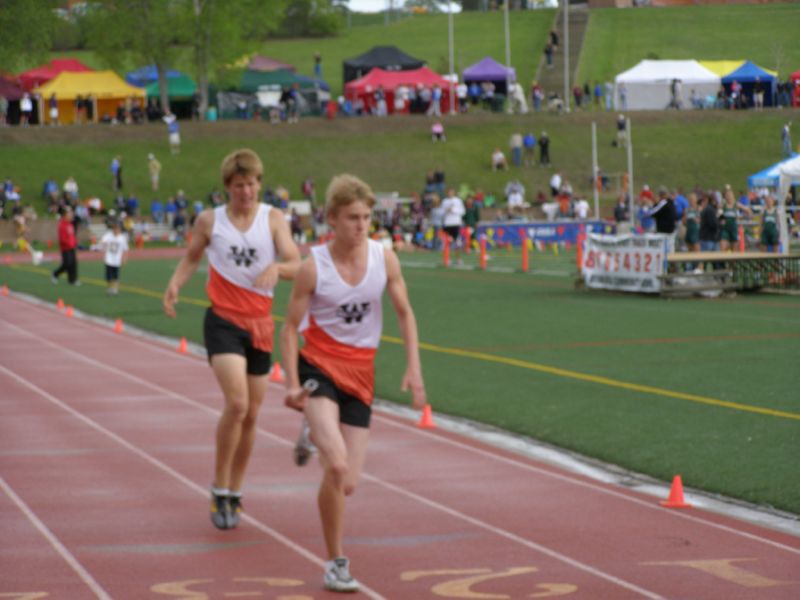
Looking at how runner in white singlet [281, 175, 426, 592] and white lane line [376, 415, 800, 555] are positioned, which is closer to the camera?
runner in white singlet [281, 175, 426, 592]

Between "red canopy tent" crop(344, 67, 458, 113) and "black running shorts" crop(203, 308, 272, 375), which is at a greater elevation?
"red canopy tent" crop(344, 67, 458, 113)

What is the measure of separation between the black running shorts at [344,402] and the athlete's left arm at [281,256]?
138cm

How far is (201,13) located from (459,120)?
1208 centimetres

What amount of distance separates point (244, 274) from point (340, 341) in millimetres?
1661

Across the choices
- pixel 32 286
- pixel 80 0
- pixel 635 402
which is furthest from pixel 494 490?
pixel 80 0

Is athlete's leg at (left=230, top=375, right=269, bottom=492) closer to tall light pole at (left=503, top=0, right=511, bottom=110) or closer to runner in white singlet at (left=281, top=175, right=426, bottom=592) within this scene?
runner in white singlet at (left=281, top=175, right=426, bottom=592)

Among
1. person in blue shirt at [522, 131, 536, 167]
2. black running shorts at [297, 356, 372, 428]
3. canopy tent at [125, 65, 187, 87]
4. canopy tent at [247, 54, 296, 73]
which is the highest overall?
canopy tent at [247, 54, 296, 73]

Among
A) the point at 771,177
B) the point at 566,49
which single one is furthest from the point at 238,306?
the point at 566,49

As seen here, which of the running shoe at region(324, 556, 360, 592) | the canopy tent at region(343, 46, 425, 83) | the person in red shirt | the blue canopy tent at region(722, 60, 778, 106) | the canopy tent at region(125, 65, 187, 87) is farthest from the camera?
the canopy tent at region(125, 65, 187, 87)

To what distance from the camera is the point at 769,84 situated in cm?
3128

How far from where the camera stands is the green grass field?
483 inches

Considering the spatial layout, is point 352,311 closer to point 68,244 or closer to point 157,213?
point 68,244

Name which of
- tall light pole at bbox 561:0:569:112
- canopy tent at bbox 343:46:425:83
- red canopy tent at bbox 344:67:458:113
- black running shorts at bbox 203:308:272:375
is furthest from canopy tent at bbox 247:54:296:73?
black running shorts at bbox 203:308:272:375

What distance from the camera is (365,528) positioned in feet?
31.6
